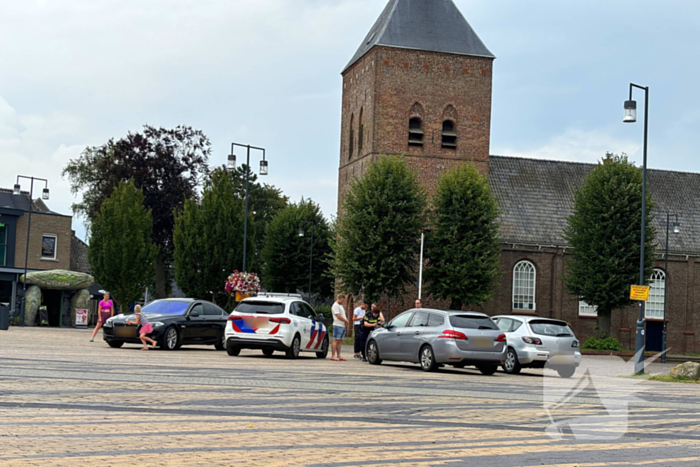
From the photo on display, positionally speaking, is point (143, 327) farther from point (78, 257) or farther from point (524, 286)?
point (78, 257)

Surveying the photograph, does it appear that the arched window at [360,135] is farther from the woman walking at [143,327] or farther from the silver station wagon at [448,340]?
the silver station wagon at [448,340]

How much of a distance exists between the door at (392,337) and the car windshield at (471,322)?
5.23ft

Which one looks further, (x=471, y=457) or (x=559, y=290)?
(x=559, y=290)

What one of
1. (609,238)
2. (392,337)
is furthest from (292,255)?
(392,337)

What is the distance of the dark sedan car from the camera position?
26.5 meters

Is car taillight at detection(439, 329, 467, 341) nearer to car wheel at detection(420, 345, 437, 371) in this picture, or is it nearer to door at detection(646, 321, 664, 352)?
car wheel at detection(420, 345, 437, 371)

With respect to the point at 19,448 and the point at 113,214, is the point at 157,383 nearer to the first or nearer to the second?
the point at 19,448

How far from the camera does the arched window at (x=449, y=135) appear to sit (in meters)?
52.5

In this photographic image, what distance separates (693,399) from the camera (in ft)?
56.6

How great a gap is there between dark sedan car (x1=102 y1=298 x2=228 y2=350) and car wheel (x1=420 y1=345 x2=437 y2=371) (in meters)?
7.85

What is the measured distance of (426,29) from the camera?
172 feet

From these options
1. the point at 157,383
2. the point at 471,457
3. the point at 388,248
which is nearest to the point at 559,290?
the point at 388,248

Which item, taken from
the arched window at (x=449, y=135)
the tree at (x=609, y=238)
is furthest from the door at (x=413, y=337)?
the arched window at (x=449, y=135)

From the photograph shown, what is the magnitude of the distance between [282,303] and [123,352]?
426 centimetres
